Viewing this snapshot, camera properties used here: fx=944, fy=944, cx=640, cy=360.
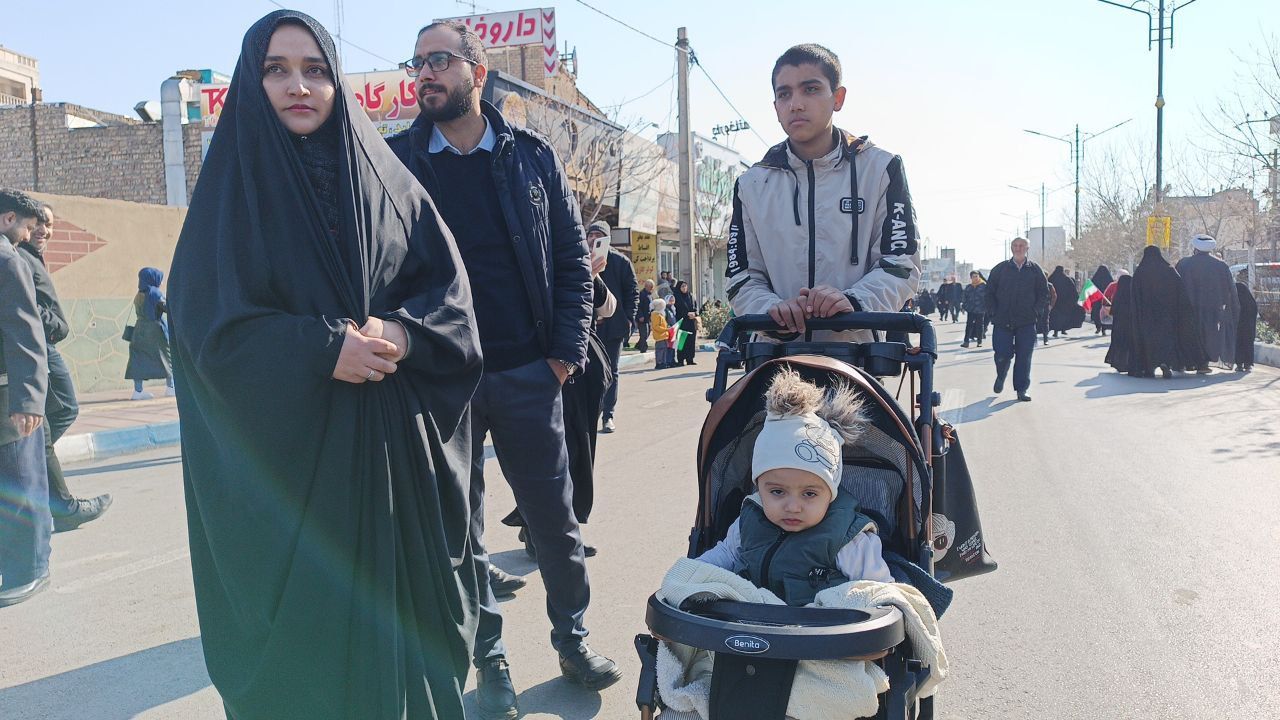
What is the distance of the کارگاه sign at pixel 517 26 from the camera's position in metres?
30.0

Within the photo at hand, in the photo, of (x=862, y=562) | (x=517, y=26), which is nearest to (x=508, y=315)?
(x=862, y=562)

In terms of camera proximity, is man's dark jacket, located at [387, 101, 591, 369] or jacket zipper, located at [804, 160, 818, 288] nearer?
man's dark jacket, located at [387, 101, 591, 369]

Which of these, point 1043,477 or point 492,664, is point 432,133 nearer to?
point 492,664

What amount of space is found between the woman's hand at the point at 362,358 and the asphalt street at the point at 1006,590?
1622 millimetres

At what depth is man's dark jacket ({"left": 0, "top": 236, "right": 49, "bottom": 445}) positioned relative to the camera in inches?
178

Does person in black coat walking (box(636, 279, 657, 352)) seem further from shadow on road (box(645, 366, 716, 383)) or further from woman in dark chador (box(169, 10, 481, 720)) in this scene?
woman in dark chador (box(169, 10, 481, 720))

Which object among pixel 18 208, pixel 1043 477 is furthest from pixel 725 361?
pixel 1043 477

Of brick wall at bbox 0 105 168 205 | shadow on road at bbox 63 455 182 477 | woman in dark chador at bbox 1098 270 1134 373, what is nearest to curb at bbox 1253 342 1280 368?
woman in dark chador at bbox 1098 270 1134 373

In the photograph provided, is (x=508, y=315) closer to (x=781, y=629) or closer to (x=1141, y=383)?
(x=781, y=629)

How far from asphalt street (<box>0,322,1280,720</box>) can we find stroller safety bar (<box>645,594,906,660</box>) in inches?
49.9

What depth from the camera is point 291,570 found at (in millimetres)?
2389

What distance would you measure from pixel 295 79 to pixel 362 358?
29.6 inches

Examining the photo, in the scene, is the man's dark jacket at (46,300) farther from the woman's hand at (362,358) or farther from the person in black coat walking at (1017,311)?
the person in black coat walking at (1017,311)

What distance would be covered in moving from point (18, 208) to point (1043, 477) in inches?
275
